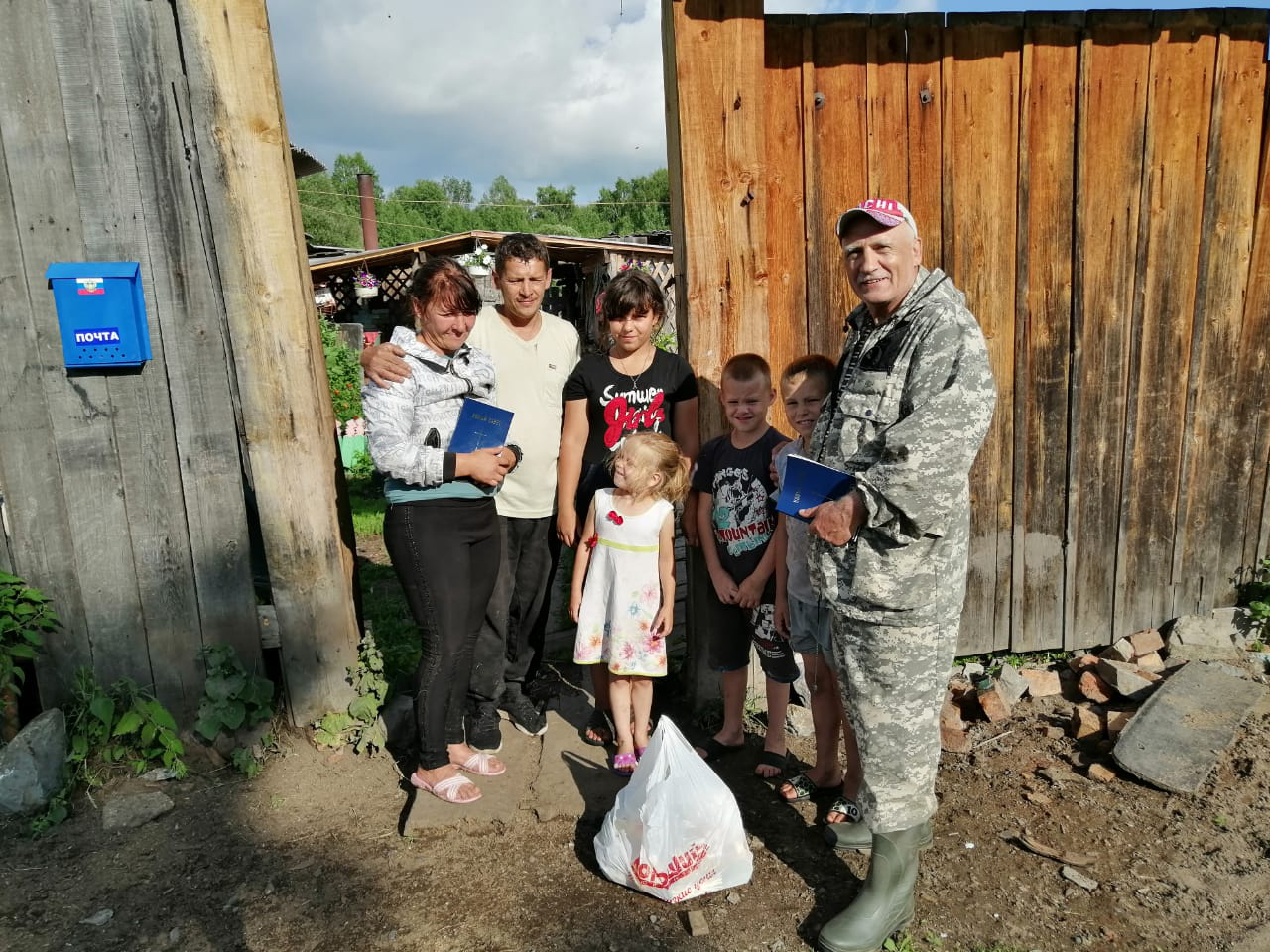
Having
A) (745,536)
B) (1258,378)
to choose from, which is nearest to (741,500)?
(745,536)

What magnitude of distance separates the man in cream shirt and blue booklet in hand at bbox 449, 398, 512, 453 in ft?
0.96

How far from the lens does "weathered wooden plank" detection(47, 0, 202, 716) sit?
9.57 ft

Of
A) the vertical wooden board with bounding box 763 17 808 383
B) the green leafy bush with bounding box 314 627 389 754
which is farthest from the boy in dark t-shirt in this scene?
the green leafy bush with bounding box 314 627 389 754

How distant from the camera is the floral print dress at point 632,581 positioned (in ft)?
9.78

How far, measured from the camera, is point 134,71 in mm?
2957

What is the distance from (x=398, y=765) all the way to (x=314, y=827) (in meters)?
0.43

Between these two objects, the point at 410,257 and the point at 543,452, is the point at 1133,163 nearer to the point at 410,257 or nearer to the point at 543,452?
the point at 543,452

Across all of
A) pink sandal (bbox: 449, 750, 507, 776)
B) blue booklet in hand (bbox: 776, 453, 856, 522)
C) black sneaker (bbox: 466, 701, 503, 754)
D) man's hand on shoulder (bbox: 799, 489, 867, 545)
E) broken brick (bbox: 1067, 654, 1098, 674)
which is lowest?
broken brick (bbox: 1067, 654, 1098, 674)

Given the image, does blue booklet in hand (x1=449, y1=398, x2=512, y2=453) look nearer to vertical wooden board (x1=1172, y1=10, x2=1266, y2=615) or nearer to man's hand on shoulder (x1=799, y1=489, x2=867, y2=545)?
man's hand on shoulder (x1=799, y1=489, x2=867, y2=545)

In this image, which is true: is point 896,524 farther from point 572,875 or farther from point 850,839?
point 572,875

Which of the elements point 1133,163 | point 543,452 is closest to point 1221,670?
point 1133,163

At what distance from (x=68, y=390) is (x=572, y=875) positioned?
2.55 metres

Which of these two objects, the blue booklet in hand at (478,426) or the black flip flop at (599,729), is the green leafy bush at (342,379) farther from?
the blue booklet in hand at (478,426)

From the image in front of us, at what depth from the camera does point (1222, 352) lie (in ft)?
12.5
